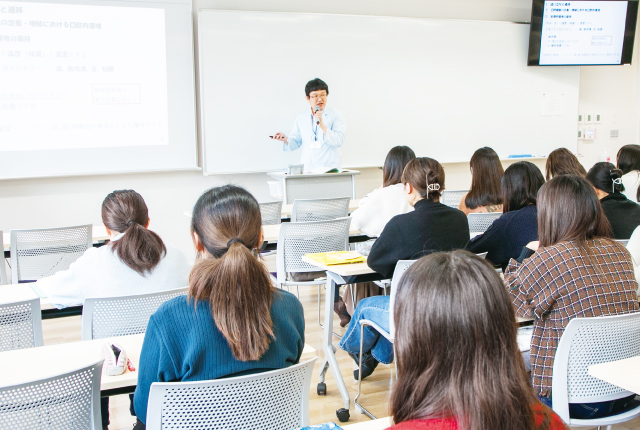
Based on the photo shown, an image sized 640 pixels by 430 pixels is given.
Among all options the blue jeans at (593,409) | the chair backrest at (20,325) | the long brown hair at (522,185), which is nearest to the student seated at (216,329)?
the chair backrest at (20,325)

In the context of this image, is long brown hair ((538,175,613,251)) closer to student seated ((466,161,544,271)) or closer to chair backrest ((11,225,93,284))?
student seated ((466,161,544,271))

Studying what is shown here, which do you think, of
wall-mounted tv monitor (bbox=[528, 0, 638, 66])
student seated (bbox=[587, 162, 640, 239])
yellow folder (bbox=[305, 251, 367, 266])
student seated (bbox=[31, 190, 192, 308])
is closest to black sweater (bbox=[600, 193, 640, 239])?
student seated (bbox=[587, 162, 640, 239])

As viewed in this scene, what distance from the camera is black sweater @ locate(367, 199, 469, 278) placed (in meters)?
2.87

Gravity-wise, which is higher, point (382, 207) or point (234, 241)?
point (234, 241)

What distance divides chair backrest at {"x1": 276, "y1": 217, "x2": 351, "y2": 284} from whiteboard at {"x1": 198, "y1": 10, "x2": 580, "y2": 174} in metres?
2.58

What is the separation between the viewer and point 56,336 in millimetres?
4270

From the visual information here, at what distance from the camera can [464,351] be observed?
3.04 feet

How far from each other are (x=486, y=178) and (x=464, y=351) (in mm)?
3443

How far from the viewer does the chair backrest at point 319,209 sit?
4.52 meters

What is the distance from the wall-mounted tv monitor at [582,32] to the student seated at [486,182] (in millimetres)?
3769

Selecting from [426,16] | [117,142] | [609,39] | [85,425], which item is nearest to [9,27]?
[117,142]

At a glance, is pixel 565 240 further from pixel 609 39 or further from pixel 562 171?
pixel 609 39

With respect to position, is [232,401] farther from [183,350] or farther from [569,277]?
[569,277]

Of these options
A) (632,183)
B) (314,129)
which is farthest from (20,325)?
(314,129)
